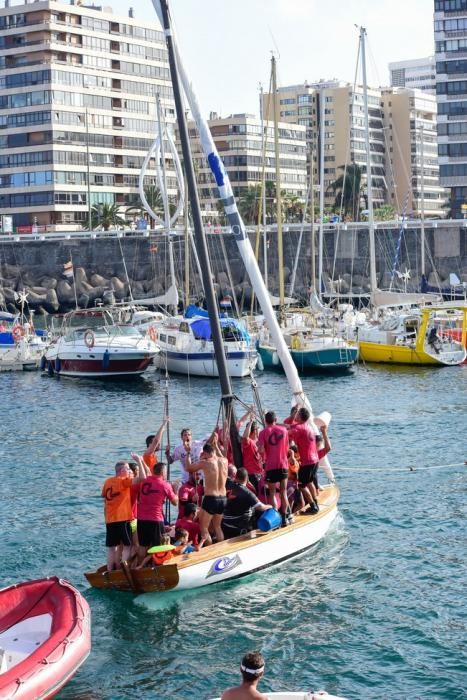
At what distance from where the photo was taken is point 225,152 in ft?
461

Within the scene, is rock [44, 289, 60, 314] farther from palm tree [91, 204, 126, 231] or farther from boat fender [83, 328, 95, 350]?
boat fender [83, 328, 95, 350]

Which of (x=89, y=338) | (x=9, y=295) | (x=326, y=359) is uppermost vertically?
(x=89, y=338)

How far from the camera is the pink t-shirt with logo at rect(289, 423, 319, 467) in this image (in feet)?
68.5

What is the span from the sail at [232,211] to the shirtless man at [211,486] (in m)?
3.64

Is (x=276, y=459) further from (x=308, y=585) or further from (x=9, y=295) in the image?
(x=9, y=295)

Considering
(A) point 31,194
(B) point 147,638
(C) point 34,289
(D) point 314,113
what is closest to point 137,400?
(B) point 147,638

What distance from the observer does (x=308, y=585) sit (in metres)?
19.2

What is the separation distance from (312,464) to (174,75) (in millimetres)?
7286

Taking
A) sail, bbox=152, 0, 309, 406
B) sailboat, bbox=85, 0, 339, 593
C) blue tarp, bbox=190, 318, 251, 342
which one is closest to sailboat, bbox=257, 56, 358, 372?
blue tarp, bbox=190, 318, 251, 342

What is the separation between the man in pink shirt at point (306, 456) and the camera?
20.9 m

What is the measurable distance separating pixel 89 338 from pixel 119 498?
32.1m

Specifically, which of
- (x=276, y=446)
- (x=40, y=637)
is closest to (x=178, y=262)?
(x=276, y=446)

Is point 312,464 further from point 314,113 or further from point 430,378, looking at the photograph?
point 314,113

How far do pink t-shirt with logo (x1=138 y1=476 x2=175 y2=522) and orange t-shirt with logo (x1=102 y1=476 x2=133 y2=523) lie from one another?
1.02 ft
